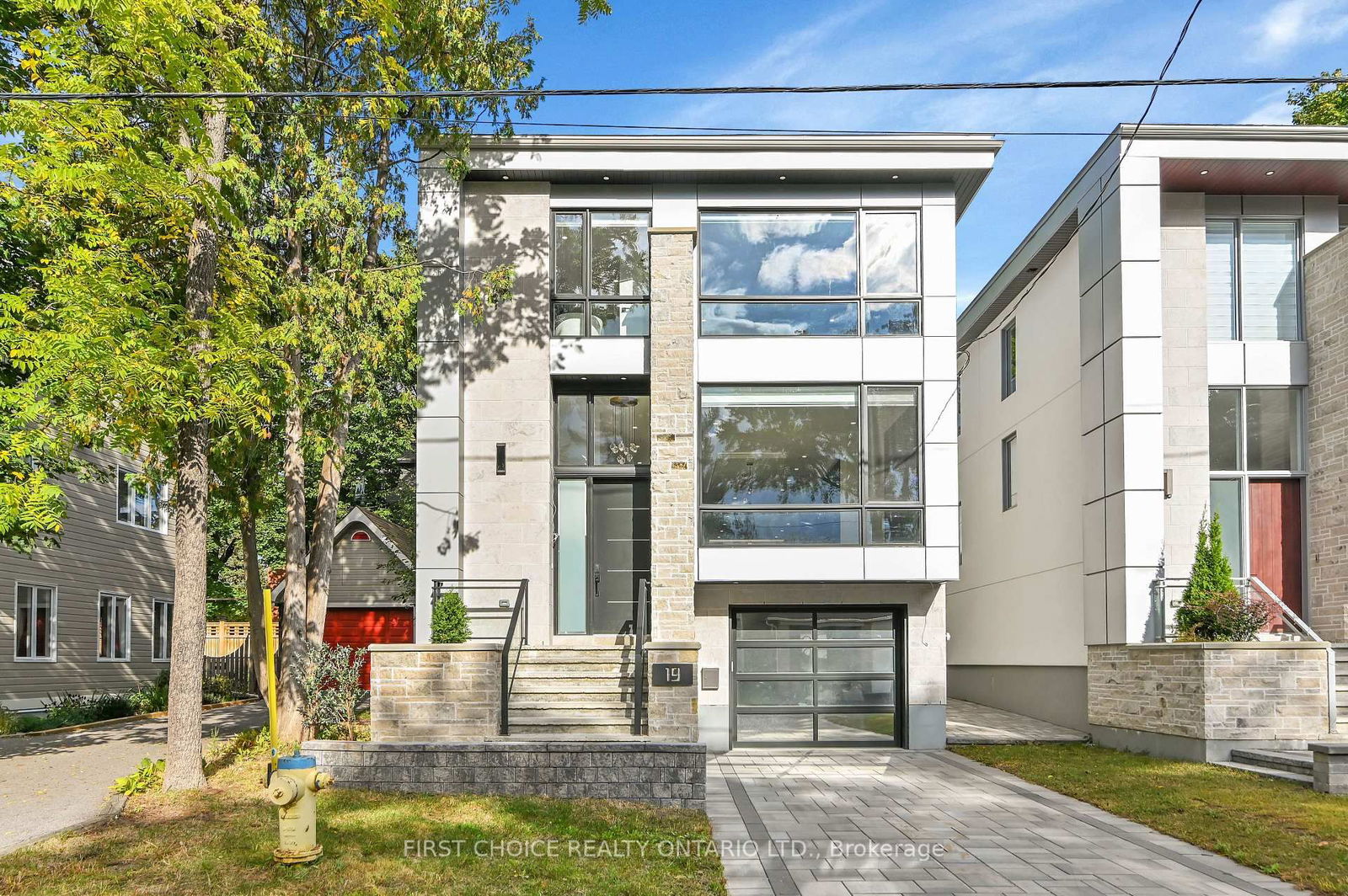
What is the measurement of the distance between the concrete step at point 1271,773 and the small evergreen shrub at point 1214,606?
1599mm

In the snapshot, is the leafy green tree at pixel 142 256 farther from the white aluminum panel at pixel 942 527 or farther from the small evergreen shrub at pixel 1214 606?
the small evergreen shrub at pixel 1214 606

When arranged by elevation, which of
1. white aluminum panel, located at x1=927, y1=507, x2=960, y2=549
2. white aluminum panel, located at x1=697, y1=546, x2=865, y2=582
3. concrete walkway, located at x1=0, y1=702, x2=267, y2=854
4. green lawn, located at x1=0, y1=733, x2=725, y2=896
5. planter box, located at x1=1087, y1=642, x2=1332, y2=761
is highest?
white aluminum panel, located at x1=927, y1=507, x2=960, y2=549

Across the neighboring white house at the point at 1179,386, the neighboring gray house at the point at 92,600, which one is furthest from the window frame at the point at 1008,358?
the neighboring gray house at the point at 92,600

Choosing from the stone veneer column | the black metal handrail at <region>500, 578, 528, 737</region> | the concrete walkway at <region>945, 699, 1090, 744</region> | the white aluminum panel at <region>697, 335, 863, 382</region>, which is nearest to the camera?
the black metal handrail at <region>500, 578, 528, 737</region>

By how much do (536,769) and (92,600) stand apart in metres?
14.1

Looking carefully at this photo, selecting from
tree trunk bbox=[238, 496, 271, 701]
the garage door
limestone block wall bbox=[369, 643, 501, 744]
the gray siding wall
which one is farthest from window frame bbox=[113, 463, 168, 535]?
the garage door

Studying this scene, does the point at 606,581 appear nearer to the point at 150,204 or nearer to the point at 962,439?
the point at 150,204

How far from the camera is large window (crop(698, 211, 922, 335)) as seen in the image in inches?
558

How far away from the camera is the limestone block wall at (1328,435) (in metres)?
13.8

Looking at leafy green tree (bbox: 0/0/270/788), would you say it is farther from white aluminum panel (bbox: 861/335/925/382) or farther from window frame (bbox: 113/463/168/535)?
window frame (bbox: 113/463/168/535)

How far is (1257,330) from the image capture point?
14852 millimetres

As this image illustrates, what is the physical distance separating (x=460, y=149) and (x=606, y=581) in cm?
611

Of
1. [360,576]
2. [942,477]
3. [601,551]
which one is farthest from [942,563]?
[360,576]

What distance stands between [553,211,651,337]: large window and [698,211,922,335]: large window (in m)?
0.90
